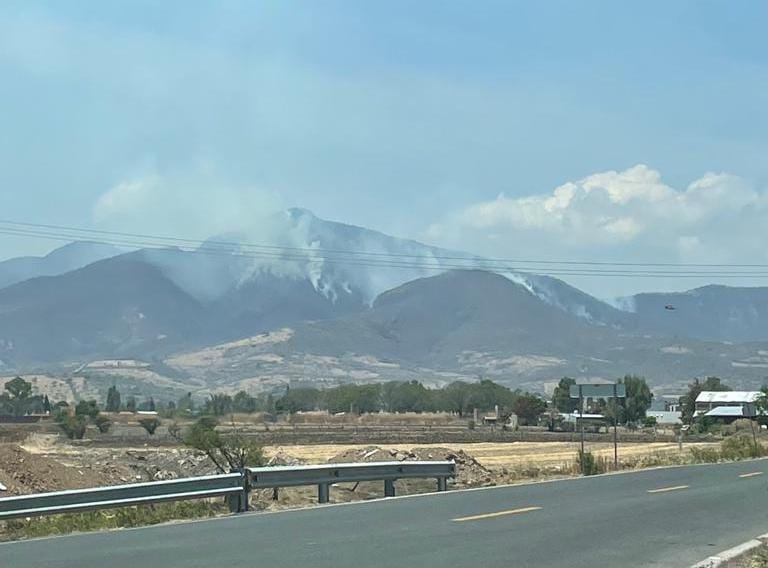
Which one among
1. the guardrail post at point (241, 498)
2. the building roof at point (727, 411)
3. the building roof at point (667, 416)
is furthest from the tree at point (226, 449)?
the building roof at point (667, 416)

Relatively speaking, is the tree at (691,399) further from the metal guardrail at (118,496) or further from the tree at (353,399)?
the metal guardrail at (118,496)

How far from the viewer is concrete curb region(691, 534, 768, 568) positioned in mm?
12583

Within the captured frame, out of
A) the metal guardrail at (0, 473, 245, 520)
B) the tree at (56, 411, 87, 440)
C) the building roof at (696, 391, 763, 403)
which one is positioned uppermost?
the building roof at (696, 391, 763, 403)

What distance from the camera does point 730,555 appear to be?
13.3 m

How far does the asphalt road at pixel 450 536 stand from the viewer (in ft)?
44.5

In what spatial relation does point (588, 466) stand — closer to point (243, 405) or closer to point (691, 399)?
point (691, 399)

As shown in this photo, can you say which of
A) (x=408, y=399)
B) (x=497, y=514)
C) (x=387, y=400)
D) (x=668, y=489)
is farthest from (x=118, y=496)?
(x=387, y=400)

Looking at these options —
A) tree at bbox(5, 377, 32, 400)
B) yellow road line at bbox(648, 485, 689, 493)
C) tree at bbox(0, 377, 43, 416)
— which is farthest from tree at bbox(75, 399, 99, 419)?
yellow road line at bbox(648, 485, 689, 493)

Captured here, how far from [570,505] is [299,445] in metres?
61.9

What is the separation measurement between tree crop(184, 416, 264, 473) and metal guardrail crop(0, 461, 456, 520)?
6800 mm

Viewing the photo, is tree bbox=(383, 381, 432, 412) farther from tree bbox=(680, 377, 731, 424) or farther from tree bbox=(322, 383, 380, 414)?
tree bbox=(680, 377, 731, 424)

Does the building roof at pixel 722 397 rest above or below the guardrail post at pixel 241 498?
above

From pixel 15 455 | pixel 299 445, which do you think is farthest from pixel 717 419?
pixel 15 455

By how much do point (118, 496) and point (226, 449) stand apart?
15753 mm
